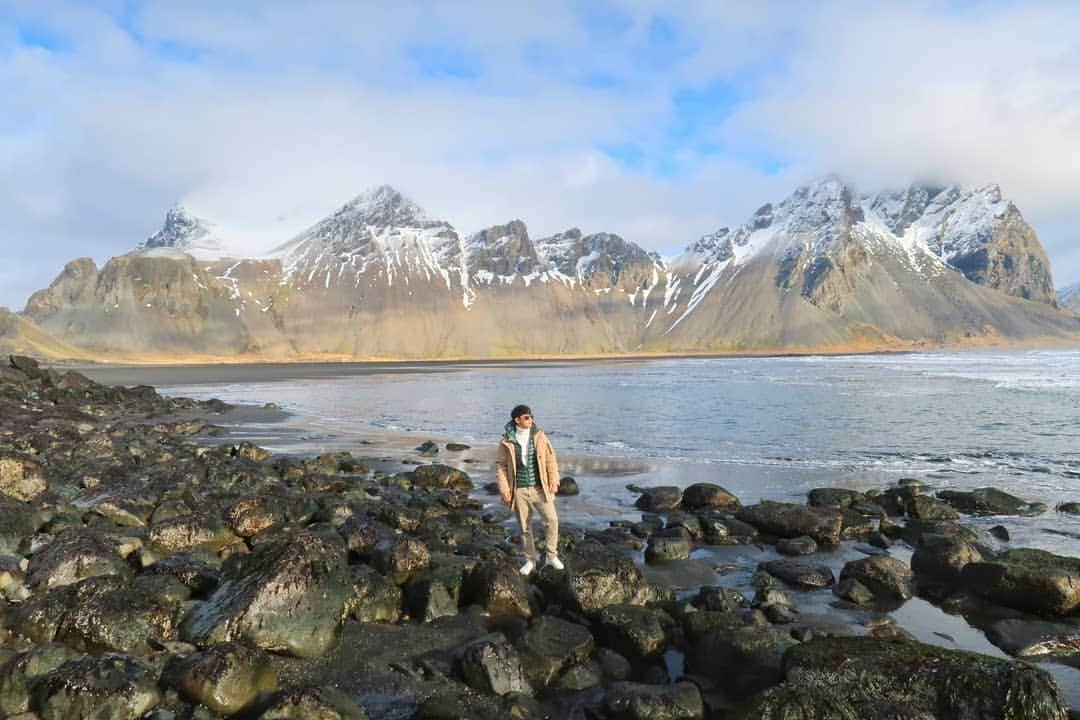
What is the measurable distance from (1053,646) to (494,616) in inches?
347

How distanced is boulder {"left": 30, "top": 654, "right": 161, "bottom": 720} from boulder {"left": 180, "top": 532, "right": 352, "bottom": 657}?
1609 millimetres

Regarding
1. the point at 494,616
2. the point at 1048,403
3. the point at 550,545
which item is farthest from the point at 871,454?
the point at 1048,403

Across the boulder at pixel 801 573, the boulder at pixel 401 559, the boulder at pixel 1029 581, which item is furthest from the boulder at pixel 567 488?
the boulder at pixel 1029 581

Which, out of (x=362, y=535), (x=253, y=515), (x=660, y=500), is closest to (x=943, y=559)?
(x=660, y=500)

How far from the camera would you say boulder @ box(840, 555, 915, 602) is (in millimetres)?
12695

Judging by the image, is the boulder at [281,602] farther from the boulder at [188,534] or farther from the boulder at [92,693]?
the boulder at [188,534]

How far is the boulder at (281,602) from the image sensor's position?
914 centimetres

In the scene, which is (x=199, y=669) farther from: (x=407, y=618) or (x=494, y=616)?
(x=494, y=616)

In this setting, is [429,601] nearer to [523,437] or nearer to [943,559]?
[523,437]

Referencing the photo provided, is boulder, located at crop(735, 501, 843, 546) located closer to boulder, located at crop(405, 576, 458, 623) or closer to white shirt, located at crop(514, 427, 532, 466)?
white shirt, located at crop(514, 427, 532, 466)

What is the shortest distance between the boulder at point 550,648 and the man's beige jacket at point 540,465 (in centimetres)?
290

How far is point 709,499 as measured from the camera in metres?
20.2

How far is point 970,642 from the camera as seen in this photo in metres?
10.6

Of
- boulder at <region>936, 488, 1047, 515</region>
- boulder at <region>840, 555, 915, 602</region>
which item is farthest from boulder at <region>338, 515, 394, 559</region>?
boulder at <region>936, 488, 1047, 515</region>
